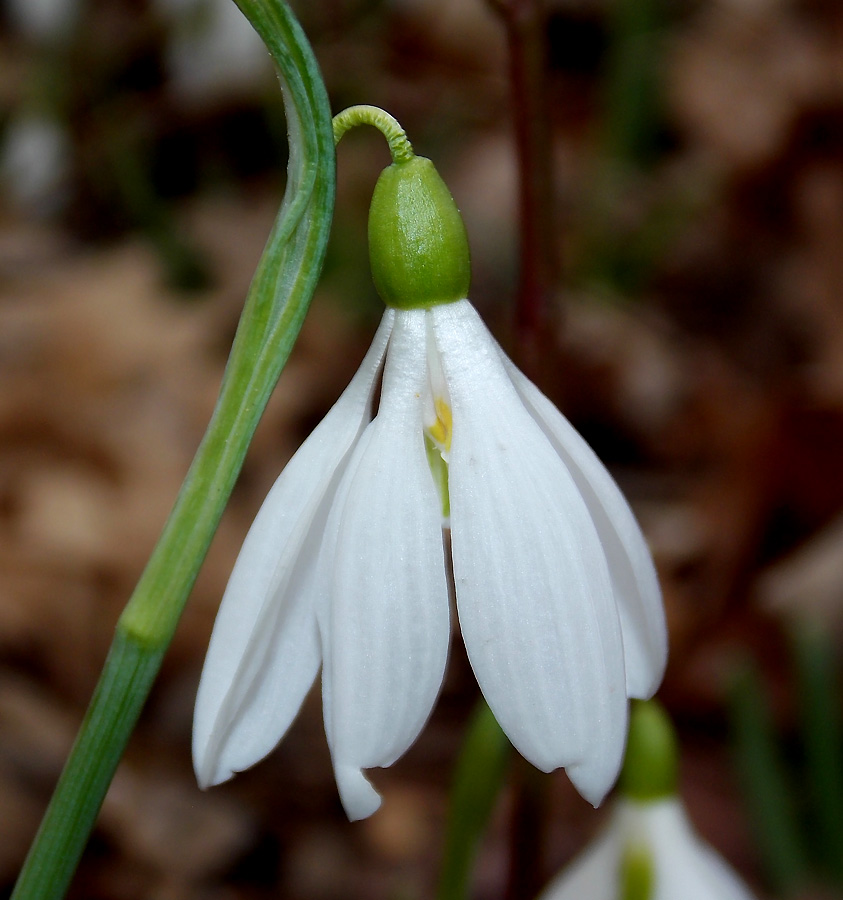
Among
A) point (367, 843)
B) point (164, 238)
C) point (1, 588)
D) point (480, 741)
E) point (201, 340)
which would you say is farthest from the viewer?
point (164, 238)

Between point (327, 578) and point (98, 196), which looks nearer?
point (327, 578)

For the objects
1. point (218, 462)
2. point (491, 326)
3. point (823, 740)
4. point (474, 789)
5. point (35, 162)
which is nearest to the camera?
point (218, 462)

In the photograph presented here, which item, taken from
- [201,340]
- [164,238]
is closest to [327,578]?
[201,340]

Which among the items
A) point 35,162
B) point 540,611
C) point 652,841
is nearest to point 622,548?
point 540,611

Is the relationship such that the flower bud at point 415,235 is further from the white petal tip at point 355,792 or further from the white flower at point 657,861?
the white flower at point 657,861

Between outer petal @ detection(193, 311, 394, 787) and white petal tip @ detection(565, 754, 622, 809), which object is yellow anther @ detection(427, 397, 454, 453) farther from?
white petal tip @ detection(565, 754, 622, 809)

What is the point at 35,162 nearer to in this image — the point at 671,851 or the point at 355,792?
the point at 671,851

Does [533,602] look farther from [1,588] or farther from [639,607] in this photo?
[1,588]
